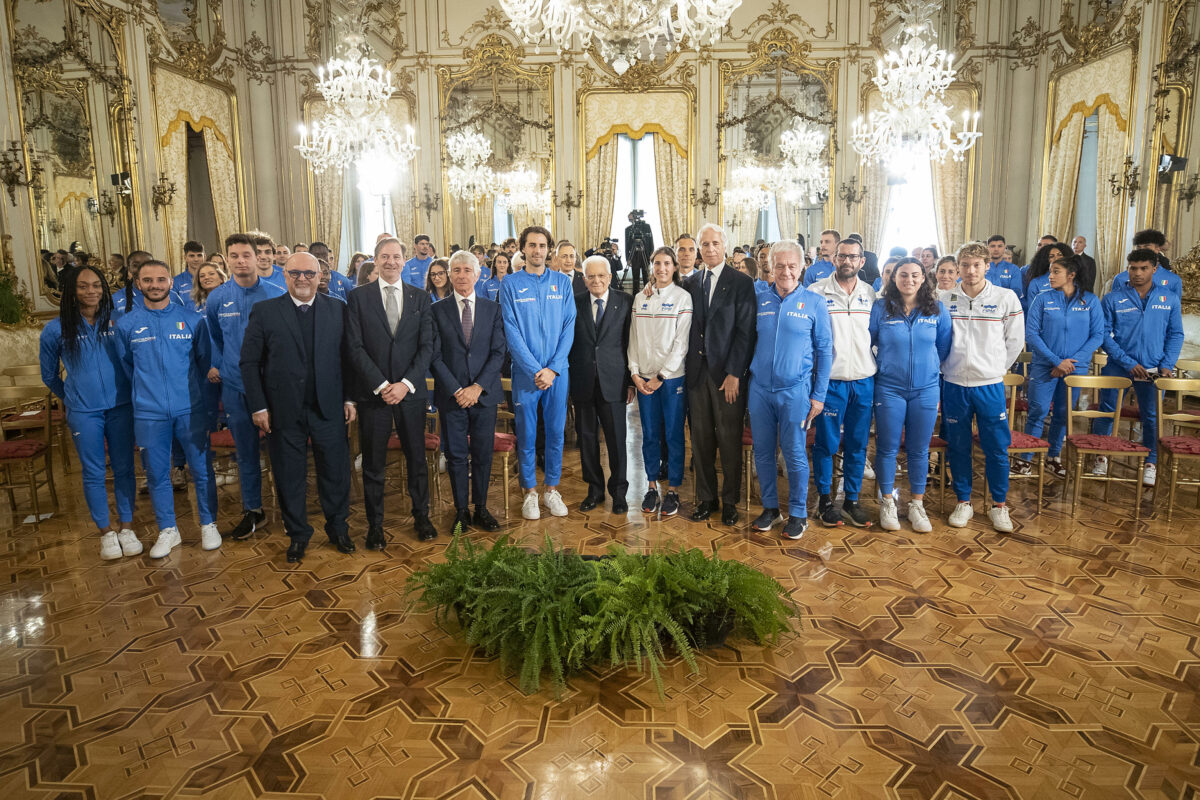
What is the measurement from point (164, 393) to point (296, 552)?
117cm

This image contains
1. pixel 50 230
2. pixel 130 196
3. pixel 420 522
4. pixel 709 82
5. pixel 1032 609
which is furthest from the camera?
pixel 709 82

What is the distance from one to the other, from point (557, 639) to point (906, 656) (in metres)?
1.45

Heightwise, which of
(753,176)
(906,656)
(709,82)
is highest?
(709,82)

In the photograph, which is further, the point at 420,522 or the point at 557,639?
the point at 420,522

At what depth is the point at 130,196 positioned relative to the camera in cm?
866

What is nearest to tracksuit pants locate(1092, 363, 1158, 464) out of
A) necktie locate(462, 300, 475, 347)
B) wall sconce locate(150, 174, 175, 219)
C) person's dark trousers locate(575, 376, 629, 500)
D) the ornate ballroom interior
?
the ornate ballroom interior

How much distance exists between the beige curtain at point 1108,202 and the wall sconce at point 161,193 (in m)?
12.4

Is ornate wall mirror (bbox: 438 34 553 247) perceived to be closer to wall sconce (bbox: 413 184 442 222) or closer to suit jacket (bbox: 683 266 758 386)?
wall sconce (bbox: 413 184 442 222)

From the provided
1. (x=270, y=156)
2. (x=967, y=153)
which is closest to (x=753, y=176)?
(x=967, y=153)

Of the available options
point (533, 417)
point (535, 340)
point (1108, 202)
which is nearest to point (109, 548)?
point (533, 417)

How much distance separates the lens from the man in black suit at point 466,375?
422cm

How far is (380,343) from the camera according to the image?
4.04 meters

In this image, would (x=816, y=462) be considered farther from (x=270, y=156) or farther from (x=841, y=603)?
(x=270, y=156)

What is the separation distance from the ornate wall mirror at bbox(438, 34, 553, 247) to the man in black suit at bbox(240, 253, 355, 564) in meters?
7.77
